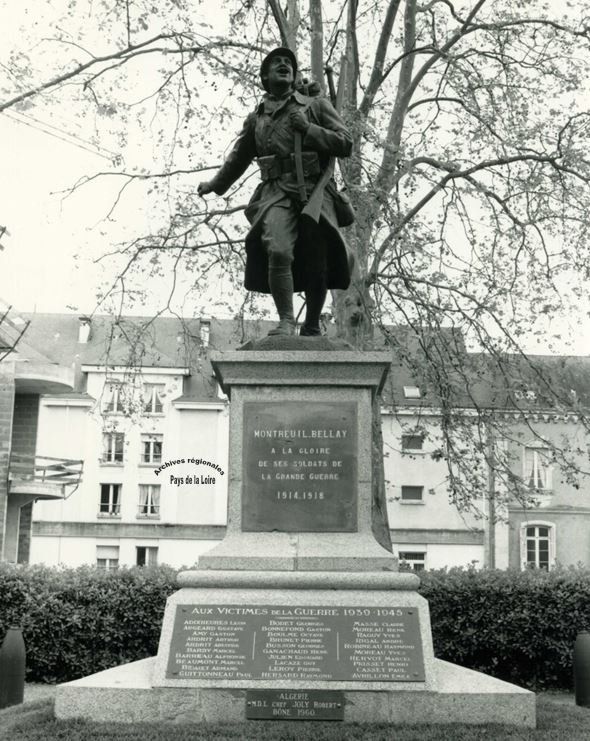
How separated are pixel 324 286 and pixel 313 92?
1.66m

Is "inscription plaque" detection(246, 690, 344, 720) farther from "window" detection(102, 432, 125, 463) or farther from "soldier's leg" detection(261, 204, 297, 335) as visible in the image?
"window" detection(102, 432, 125, 463)

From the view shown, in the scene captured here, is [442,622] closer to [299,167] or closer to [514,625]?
[514,625]

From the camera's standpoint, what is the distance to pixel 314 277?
321 inches

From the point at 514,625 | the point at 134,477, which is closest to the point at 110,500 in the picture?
the point at 134,477

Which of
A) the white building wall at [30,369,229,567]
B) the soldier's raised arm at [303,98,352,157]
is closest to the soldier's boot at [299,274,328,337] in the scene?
the soldier's raised arm at [303,98,352,157]

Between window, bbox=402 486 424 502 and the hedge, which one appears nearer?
the hedge

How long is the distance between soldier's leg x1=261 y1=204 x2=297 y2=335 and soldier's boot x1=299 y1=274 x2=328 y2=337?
296 millimetres

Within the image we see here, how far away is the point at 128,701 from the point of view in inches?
249

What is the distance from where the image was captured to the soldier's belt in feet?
25.9

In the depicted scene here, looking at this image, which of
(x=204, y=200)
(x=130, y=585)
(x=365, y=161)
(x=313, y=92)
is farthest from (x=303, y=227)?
(x=204, y=200)

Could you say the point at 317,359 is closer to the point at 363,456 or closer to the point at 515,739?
the point at 363,456

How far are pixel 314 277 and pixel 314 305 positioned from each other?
0.25 metres

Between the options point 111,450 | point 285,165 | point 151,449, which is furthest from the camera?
point 111,450

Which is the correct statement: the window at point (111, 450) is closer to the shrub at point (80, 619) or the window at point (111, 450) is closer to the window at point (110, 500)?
the window at point (110, 500)
